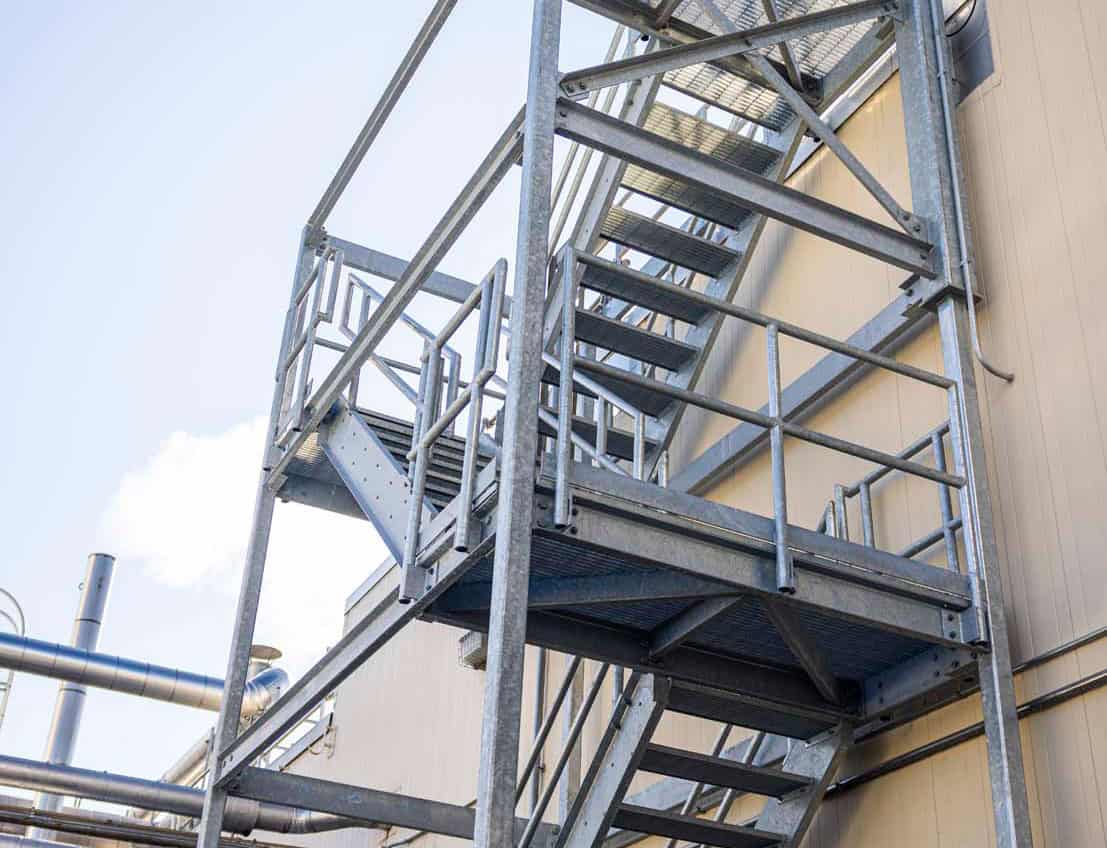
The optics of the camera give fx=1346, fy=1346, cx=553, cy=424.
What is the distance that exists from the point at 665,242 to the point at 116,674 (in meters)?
16.0

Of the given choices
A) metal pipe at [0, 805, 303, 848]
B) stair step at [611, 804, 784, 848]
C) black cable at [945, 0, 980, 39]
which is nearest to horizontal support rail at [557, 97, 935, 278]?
black cable at [945, 0, 980, 39]

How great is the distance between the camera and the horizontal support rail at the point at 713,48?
8.65 metres

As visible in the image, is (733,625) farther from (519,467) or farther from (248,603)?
(248,603)

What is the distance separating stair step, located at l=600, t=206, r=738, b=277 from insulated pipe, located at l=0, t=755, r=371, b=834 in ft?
34.0

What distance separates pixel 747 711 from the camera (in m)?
9.29

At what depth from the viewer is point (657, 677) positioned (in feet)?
29.5

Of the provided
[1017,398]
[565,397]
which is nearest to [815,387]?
[1017,398]

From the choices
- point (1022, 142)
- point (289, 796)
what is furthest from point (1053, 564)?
point (289, 796)

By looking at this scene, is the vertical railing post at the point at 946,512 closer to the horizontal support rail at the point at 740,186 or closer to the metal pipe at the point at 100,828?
the horizontal support rail at the point at 740,186

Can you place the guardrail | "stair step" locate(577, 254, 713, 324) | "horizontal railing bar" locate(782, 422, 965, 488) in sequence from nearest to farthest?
the guardrail → "horizontal railing bar" locate(782, 422, 965, 488) → "stair step" locate(577, 254, 713, 324)

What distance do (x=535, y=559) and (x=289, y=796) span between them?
4.17 m

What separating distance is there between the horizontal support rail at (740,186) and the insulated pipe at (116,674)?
51.5 ft

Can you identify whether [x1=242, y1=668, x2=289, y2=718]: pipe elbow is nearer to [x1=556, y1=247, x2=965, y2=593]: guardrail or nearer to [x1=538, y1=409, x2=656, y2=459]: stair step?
[x1=538, y1=409, x2=656, y2=459]: stair step

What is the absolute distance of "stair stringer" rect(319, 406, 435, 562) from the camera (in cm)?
988
